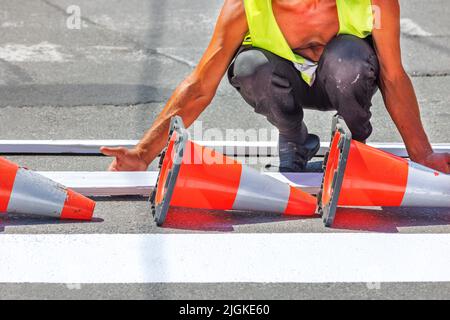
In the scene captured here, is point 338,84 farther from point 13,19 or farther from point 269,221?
point 13,19

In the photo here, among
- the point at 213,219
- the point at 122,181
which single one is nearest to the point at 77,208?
the point at 122,181

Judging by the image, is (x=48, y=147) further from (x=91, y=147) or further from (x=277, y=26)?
(x=277, y=26)

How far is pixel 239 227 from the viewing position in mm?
5211

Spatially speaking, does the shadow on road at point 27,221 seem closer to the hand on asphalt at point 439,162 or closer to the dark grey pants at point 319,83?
the dark grey pants at point 319,83

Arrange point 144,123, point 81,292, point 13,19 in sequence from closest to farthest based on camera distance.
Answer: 1. point 81,292
2. point 144,123
3. point 13,19

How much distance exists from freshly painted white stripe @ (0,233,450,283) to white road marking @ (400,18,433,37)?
14.1ft

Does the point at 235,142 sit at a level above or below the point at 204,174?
below

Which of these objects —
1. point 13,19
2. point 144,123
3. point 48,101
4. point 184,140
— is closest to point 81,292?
point 184,140

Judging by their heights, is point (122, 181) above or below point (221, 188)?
below

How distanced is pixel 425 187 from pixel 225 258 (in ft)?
3.42

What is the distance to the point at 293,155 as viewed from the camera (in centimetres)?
610

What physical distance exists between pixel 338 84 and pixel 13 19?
4699 millimetres

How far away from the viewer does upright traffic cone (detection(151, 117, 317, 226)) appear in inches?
207

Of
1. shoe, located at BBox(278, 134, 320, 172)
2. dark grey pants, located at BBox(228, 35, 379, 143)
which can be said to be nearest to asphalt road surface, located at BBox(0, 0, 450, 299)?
dark grey pants, located at BBox(228, 35, 379, 143)
